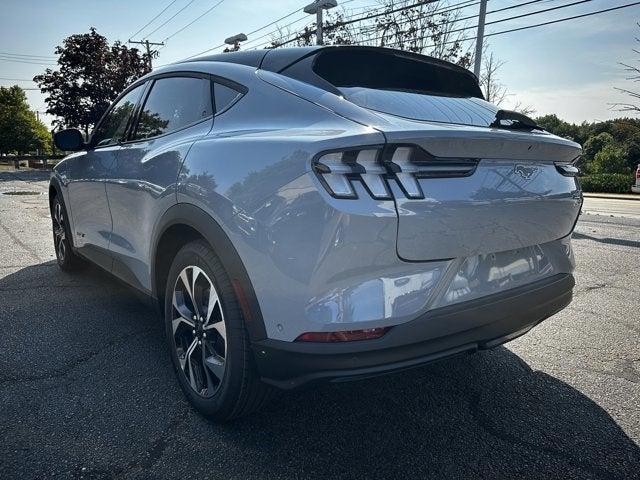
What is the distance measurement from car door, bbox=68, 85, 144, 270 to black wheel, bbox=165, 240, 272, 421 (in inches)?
46.6

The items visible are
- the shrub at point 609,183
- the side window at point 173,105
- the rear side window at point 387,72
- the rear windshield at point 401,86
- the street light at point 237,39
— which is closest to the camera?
the rear windshield at point 401,86

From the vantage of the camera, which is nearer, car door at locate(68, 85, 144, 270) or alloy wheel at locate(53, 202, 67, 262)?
car door at locate(68, 85, 144, 270)

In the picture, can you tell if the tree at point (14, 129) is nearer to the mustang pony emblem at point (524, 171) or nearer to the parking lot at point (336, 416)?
the parking lot at point (336, 416)

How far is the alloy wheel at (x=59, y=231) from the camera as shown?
4449 mm

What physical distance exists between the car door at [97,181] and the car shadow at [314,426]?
2.80ft

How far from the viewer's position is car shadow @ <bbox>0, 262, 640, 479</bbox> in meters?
1.87

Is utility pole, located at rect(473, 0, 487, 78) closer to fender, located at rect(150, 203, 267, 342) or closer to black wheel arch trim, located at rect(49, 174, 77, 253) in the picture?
black wheel arch trim, located at rect(49, 174, 77, 253)

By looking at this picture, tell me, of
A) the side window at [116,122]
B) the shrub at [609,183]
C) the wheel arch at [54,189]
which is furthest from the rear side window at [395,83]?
the shrub at [609,183]

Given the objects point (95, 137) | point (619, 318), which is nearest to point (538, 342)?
point (619, 318)

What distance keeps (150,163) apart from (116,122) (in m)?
1.19

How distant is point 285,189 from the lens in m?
1.70

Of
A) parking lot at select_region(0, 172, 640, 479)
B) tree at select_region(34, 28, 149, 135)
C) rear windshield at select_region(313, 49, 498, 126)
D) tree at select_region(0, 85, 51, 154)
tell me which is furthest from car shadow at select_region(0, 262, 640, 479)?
tree at select_region(0, 85, 51, 154)

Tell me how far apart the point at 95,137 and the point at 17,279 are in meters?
1.76

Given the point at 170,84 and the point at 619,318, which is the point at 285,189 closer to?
the point at 170,84
